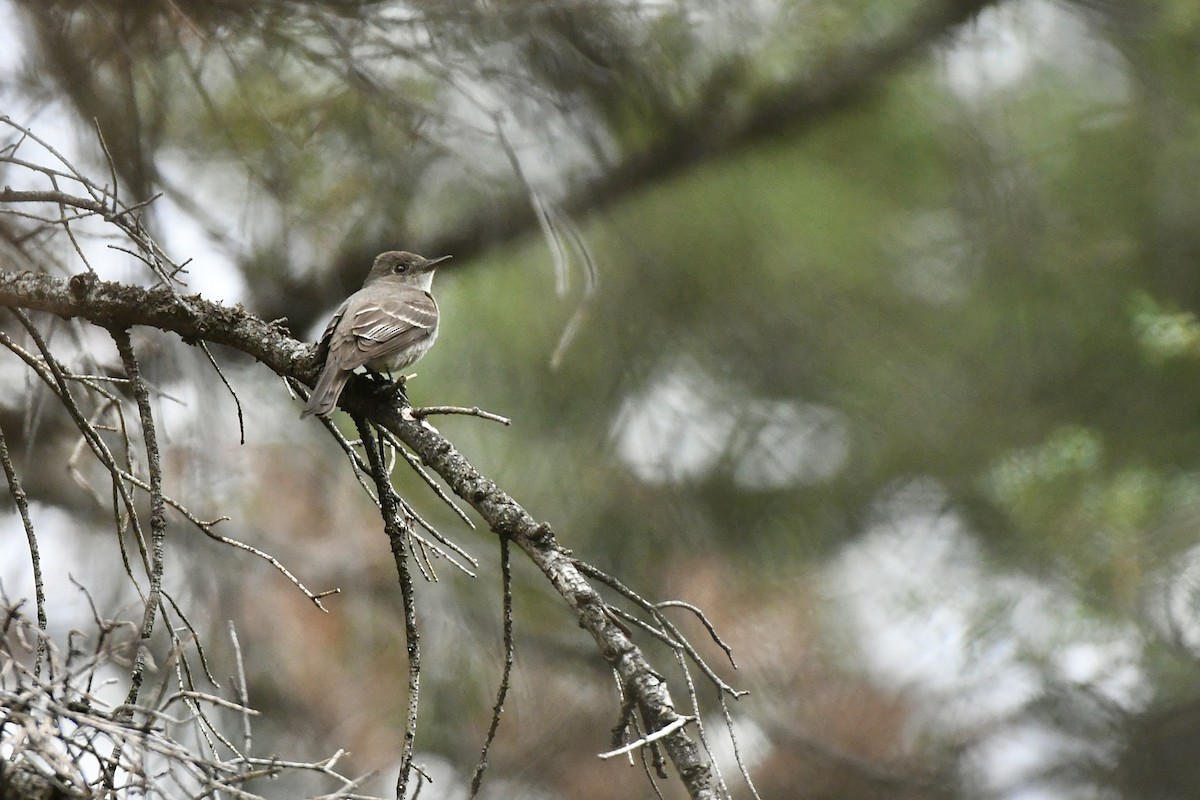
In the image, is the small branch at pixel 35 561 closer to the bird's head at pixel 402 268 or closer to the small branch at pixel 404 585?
the small branch at pixel 404 585

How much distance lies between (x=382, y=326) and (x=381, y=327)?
0.05 ft

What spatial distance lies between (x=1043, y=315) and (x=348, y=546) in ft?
10.1

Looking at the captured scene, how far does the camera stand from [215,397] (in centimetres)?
305

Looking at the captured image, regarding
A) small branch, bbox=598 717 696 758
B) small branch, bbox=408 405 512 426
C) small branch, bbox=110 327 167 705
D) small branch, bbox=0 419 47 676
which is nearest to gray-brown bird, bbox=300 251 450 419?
small branch, bbox=408 405 512 426

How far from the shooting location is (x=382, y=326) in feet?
10.6

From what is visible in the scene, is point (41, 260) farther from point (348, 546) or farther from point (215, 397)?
point (348, 546)

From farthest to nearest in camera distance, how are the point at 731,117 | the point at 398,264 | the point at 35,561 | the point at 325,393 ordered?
1. the point at 731,117
2. the point at 398,264
3. the point at 325,393
4. the point at 35,561

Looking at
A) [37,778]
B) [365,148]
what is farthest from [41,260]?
[37,778]

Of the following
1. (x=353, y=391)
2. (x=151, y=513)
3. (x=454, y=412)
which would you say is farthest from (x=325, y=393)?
(x=151, y=513)

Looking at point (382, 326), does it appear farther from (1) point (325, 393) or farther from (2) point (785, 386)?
(2) point (785, 386)

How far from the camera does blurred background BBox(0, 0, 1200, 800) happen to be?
395 cm

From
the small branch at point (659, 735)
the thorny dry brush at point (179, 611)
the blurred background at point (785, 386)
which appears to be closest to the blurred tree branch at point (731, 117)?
the blurred background at point (785, 386)

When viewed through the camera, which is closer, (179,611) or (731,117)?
(179,611)

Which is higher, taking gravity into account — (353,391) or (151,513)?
(353,391)
